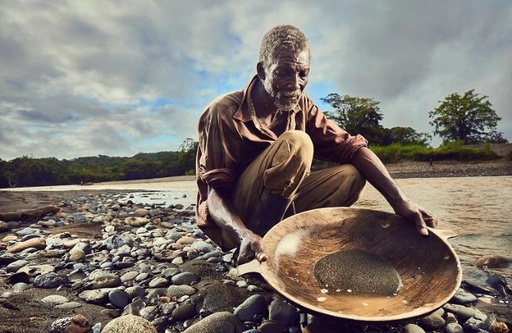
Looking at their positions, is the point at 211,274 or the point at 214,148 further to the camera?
the point at 211,274

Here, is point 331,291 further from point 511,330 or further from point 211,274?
point 211,274

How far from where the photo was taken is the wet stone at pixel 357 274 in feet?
5.15

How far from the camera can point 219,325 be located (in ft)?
5.13

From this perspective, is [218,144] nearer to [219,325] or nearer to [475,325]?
Result: [219,325]

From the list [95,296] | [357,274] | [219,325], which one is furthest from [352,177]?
[95,296]

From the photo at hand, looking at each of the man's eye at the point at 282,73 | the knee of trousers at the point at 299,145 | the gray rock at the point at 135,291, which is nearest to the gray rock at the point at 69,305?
the gray rock at the point at 135,291

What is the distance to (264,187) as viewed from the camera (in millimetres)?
1879

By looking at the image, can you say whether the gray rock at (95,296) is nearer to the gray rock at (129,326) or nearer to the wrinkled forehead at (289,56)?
the gray rock at (129,326)

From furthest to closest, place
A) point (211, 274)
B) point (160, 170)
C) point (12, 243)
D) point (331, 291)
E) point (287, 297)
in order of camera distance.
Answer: point (160, 170) → point (12, 243) → point (211, 274) → point (331, 291) → point (287, 297)

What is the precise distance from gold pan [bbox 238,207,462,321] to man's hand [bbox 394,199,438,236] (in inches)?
1.7

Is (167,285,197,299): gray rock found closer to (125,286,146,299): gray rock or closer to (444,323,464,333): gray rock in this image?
(125,286,146,299): gray rock

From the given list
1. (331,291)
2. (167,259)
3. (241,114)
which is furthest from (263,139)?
(167,259)

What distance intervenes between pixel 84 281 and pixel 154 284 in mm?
482

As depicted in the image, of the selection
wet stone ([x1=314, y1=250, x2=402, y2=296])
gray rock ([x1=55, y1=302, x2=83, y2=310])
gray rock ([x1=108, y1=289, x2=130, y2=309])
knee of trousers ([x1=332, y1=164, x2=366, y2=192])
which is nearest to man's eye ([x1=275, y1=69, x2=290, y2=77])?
knee of trousers ([x1=332, y1=164, x2=366, y2=192])
